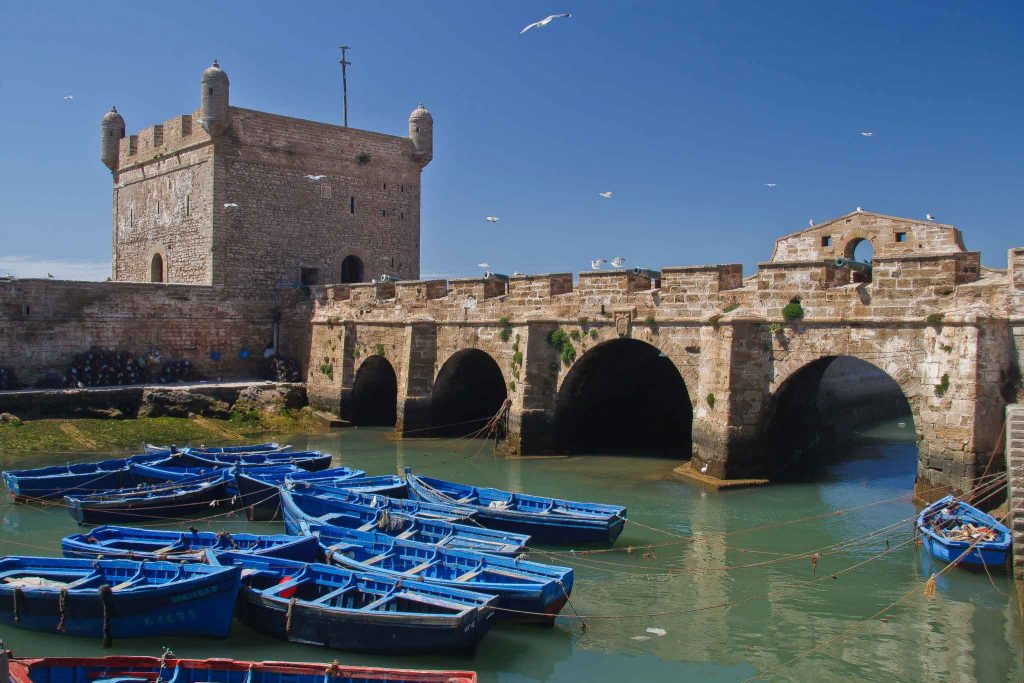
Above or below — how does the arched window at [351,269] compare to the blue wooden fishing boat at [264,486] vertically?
above

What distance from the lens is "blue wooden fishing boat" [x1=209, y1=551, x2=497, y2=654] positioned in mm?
9109

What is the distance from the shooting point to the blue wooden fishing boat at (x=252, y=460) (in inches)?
707

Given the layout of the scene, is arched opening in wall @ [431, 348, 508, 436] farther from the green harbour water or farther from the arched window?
the arched window

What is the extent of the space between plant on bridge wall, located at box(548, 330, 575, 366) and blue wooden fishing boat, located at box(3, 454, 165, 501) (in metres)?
9.62

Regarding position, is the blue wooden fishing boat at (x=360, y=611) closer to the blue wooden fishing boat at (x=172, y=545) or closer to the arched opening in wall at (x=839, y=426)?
the blue wooden fishing boat at (x=172, y=545)

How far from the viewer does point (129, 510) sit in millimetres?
14992

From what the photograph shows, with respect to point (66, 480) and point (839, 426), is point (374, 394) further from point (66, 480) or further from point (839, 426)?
point (839, 426)

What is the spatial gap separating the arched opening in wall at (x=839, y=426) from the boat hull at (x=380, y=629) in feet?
32.0

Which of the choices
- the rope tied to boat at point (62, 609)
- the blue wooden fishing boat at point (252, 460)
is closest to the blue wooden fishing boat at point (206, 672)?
the rope tied to boat at point (62, 609)

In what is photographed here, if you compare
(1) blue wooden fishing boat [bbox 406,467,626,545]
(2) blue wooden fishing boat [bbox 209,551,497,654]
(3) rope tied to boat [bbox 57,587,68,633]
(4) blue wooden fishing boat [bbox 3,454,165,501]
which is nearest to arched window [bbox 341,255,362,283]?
(4) blue wooden fishing boat [bbox 3,454,165,501]

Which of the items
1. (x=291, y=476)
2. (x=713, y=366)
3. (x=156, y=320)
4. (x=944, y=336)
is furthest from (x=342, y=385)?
(x=944, y=336)

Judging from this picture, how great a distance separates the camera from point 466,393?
25.6 meters

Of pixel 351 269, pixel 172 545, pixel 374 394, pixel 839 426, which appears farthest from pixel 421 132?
pixel 172 545

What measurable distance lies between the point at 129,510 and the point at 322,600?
6958mm
